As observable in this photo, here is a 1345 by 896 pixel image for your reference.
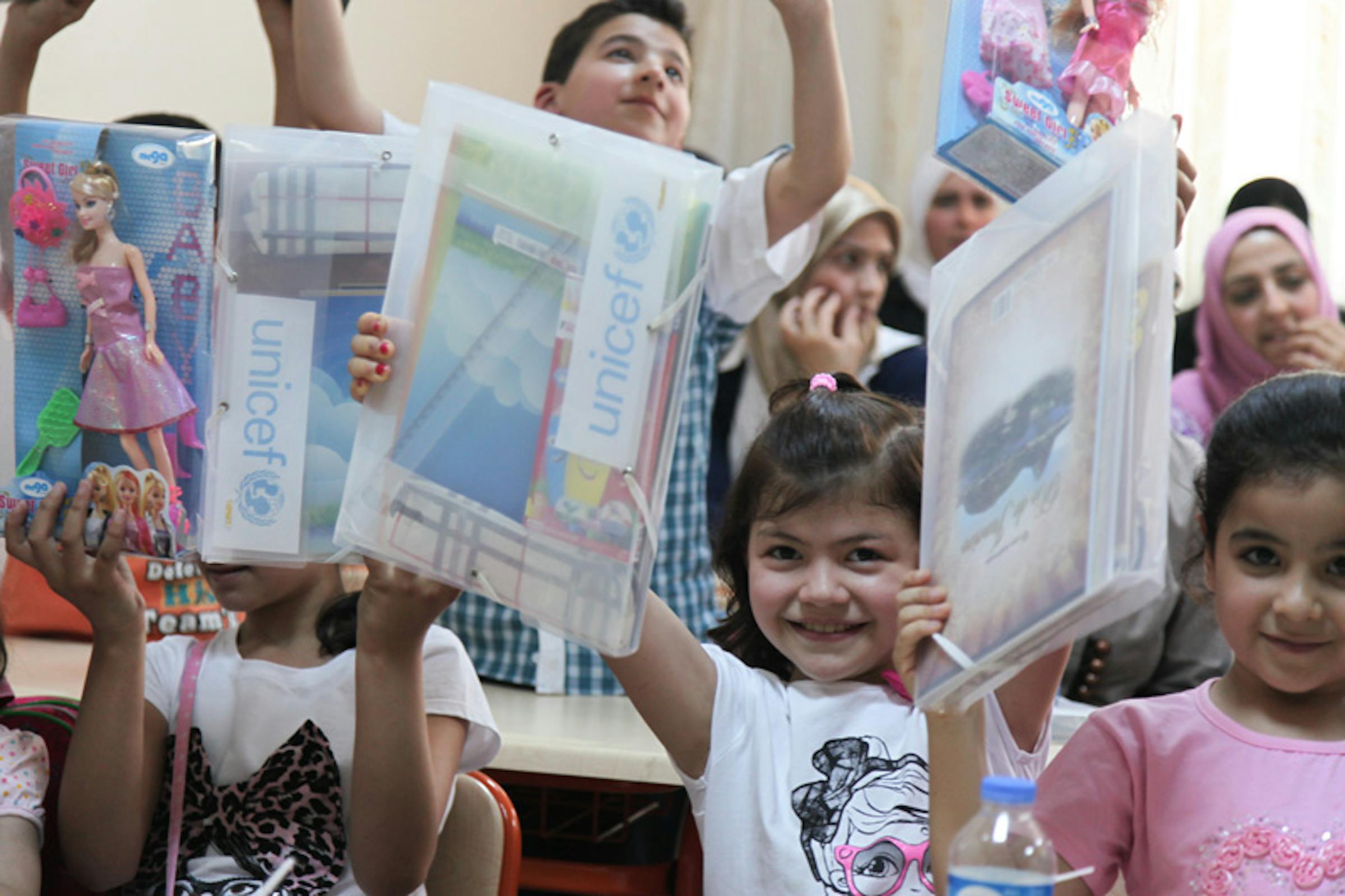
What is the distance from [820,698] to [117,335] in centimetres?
64

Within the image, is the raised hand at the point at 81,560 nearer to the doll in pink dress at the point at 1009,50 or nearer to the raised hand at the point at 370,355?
the raised hand at the point at 370,355

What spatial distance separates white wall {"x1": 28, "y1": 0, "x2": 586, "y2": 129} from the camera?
8.75 feet

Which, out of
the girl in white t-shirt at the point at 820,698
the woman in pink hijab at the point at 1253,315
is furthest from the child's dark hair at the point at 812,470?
the woman in pink hijab at the point at 1253,315

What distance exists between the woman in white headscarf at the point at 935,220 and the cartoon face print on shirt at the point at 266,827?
158 centimetres

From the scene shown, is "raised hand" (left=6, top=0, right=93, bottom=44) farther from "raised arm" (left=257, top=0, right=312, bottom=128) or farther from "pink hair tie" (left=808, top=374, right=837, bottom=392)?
"pink hair tie" (left=808, top=374, right=837, bottom=392)

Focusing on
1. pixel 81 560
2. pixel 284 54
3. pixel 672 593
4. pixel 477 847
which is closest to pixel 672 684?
pixel 477 847

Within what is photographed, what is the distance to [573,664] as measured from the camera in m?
1.99

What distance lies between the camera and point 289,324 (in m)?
1.10

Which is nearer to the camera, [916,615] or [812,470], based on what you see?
[916,615]

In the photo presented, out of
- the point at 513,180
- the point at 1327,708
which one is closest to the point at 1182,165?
the point at 1327,708

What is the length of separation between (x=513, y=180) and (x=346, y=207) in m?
0.17

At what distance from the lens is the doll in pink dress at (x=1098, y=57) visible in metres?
1.12

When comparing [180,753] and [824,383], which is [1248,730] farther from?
[180,753]

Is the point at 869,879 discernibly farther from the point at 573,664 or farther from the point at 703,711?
the point at 573,664
